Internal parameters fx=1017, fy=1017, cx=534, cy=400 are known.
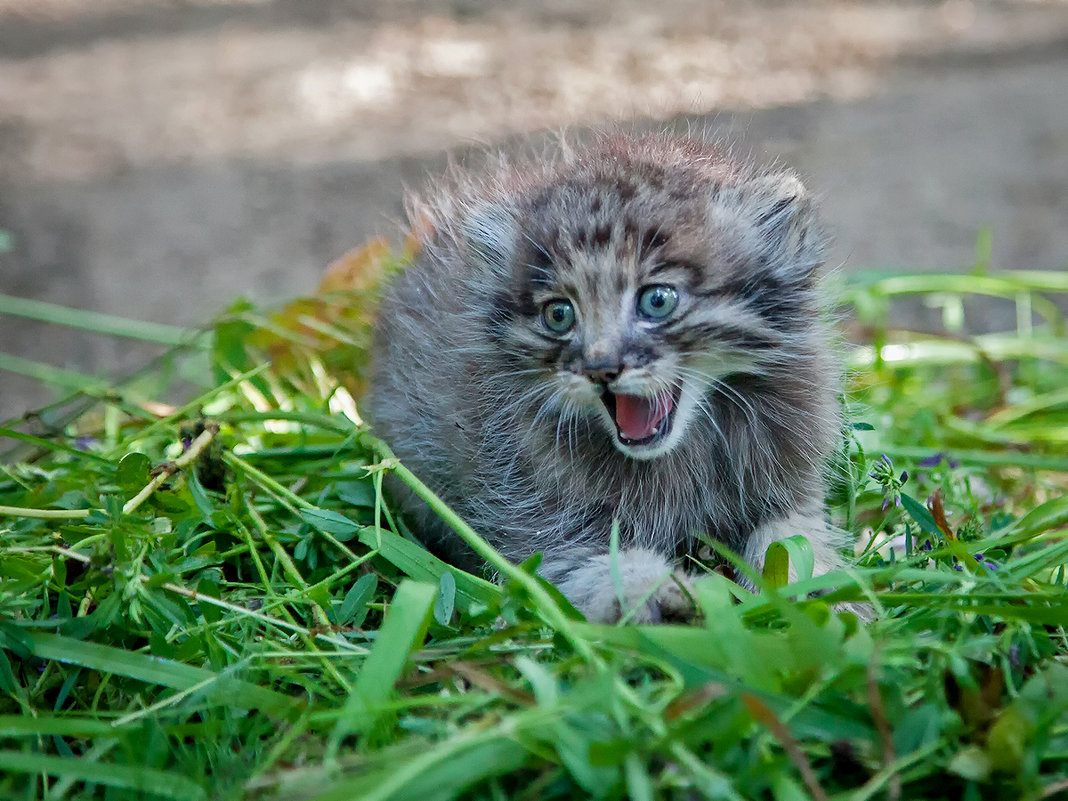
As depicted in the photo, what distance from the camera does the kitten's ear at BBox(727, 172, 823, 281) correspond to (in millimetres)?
→ 2123

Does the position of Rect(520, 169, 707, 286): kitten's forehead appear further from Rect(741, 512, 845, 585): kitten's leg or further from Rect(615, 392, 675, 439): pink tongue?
Rect(741, 512, 845, 585): kitten's leg

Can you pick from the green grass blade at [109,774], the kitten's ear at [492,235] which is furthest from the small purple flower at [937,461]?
the green grass blade at [109,774]

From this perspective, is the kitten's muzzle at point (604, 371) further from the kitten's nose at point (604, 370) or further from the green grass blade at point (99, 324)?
the green grass blade at point (99, 324)

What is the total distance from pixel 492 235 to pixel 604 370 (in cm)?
53

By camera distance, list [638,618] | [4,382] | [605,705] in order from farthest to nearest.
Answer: [4,382] < [638,618] < [605,705]

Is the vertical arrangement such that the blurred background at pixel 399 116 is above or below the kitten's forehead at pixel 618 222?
above

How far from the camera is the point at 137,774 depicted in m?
1.53

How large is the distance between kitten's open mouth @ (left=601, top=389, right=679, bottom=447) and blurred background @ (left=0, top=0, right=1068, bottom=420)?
7.20 feet

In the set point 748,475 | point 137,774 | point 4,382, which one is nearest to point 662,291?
point 748,475

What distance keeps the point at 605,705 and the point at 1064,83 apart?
5.33m

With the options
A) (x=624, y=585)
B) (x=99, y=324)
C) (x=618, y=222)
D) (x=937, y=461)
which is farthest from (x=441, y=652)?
(x=99, y=324)

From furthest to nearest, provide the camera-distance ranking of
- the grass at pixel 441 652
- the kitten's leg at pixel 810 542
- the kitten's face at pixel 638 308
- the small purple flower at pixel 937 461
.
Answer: the small purple flower at pixel 937 461 < the kitten's leg at pixel 810 542 < the kitten's face at pixel 638 308 < the grass at pixel 441 652

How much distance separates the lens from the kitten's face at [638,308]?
6.43 feet

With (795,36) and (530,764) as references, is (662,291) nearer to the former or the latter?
(530,764)
